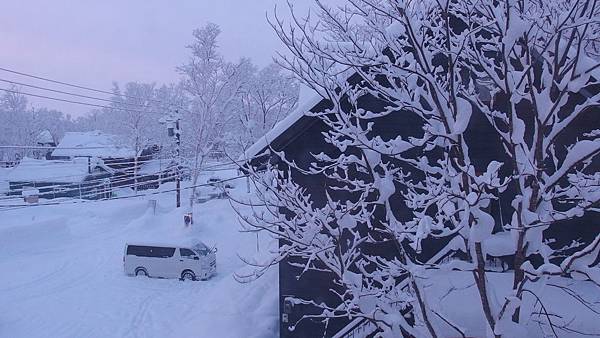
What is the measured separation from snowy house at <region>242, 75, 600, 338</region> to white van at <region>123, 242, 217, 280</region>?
10.7 metres

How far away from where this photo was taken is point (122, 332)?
41.9 ft

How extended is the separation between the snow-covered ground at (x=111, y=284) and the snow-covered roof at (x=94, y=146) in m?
13.4

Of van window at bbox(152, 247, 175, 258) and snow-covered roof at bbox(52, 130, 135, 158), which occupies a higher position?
snow-covered roof at bbox(52, 130, 135, 158)

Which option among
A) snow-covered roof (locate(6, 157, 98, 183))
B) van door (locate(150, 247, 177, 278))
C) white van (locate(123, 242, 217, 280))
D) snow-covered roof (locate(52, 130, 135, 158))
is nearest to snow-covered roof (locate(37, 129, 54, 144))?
snow-covered roof (locate(52, 130, 135, 158))

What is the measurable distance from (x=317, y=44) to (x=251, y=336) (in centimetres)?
651

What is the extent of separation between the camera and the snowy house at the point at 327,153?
717 centimetres

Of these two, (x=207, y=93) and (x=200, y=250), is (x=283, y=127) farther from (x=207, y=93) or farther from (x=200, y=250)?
(x=207, y=93)

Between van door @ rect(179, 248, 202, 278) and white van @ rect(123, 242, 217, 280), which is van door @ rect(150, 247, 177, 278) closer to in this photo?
white van @ rect(123, 242, 217, 280)

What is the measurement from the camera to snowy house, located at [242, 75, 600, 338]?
7.17 metres

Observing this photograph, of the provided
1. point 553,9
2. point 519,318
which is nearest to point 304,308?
point 519,318

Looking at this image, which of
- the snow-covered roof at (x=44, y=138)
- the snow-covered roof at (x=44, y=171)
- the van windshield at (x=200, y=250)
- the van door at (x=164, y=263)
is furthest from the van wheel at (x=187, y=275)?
the snow-covered roof at (x=44, y=138)

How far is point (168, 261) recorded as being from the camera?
18344 millimetres

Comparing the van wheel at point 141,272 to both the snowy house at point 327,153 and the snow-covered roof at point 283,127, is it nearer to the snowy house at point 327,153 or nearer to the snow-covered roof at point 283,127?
the snowy house at point 327,153

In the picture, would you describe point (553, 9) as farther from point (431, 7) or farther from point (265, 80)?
point (265, 80)
